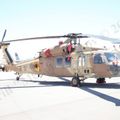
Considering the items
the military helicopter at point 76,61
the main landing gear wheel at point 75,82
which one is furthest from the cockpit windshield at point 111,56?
the main landing gear wheel at point 75,82

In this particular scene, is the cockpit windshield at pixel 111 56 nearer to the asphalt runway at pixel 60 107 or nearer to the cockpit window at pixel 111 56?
the cockpit window at pixel 111 56

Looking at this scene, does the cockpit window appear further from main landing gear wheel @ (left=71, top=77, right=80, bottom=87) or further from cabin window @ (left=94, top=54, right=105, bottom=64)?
main landing gear wheel @ (left=71, top=77, right=80, bottom=87)

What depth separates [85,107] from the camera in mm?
9211

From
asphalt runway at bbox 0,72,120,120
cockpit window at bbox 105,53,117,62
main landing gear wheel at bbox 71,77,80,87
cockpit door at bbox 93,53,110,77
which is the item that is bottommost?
asphalt runway at bbox 0,72,120,120

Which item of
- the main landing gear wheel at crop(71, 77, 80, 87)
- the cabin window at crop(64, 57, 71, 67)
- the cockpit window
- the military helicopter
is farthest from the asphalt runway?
the cabin window at crop(64, 57, 71, 67)

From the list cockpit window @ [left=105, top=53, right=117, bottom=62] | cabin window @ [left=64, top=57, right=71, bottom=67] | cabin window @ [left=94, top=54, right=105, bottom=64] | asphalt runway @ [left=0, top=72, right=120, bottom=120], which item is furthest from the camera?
cabin window @ [left=64, top=57, right=71, bottom=67]

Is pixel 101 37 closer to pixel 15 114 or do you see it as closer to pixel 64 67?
pixel 64 67

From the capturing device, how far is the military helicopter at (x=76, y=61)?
14352 millimetres

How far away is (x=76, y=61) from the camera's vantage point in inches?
615

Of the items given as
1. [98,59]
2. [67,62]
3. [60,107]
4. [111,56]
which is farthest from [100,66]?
[60,107]

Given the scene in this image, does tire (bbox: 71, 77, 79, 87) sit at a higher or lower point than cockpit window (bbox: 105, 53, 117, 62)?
lower

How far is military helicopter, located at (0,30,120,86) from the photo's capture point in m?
14.4

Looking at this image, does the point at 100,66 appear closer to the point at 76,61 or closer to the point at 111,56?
the point at 111,56

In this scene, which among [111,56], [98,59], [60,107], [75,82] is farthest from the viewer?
[75,82]
